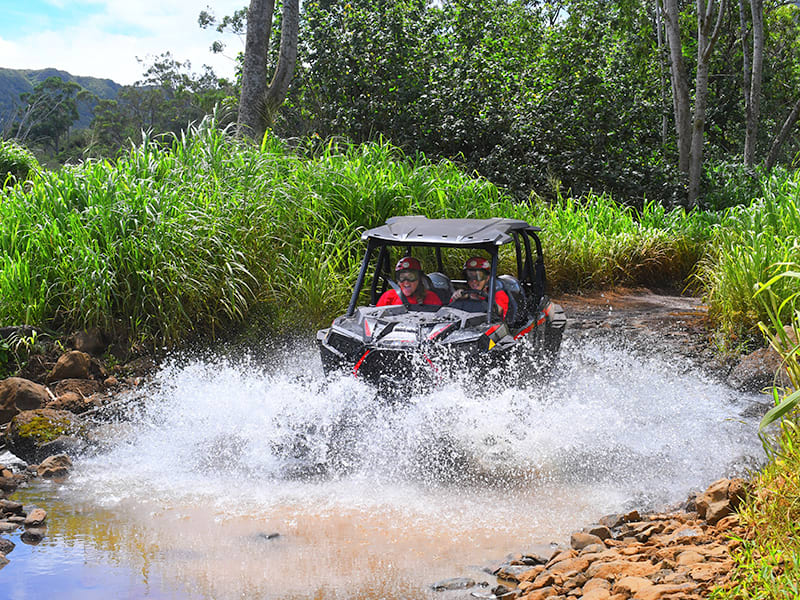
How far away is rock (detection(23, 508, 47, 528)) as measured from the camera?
3.76 metres

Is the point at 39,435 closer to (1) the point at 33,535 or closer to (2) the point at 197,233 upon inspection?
(1) the point at 33,535

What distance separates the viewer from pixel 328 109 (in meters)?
14.7

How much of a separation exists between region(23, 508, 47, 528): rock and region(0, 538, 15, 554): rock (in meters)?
0.18

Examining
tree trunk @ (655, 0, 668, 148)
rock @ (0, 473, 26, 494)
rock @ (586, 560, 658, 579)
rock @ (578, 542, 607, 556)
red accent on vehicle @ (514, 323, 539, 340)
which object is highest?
tree trunk @ (655, 0, 668, 148)

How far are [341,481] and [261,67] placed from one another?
302 inches

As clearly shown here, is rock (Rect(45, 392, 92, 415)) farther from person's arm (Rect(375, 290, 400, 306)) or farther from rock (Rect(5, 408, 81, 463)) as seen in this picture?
person's arm (Rect(375, 290, 400, 306))

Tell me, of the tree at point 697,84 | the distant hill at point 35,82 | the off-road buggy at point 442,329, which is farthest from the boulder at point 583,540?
the distant hill at point 35,82

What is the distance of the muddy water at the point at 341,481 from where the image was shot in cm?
333

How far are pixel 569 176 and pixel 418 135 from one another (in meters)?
3.02

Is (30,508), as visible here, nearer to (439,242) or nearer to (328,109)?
(439,242)

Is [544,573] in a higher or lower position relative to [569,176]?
lower

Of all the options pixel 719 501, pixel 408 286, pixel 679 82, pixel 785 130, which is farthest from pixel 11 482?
pixel 785 130


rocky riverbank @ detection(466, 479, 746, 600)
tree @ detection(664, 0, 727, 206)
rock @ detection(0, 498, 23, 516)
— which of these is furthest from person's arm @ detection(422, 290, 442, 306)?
tree @ detection(664, 0, 727, 206)

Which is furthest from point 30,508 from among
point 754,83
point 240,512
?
point 754,83
